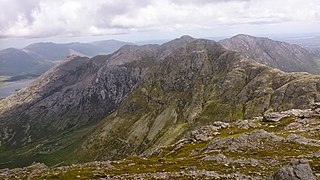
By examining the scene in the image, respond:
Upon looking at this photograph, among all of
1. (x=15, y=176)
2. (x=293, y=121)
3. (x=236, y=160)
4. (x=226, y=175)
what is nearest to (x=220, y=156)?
(x=236, y=160)

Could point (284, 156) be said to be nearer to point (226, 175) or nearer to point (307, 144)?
point (307, 144)

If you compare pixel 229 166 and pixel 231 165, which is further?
pixel 231 165

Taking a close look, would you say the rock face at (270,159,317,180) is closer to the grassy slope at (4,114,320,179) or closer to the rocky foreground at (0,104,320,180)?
the rocky foreground at (0,104,320,180)

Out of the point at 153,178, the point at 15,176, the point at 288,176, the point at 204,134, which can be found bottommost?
the point at 204,134

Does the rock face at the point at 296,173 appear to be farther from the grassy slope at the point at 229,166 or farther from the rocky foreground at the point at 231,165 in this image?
the grassy slope at the point at 229,166

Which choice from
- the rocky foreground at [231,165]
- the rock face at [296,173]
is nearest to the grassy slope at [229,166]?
the rocky foreground at [231,165]

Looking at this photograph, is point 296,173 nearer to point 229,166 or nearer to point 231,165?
point 229,166

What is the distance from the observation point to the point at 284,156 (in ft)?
222

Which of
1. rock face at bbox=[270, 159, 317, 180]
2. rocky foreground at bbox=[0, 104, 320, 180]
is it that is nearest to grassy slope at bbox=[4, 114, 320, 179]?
rocky foreground at bbox=[0, 104, 320, 180]

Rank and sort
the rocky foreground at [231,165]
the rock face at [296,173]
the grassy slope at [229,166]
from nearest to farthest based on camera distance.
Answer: the rock face at [296,173] → the rocky foreground at [231,165] → the grassy slope at [229,166]

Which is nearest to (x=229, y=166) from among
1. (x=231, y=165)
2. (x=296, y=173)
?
(x=231, y=165)

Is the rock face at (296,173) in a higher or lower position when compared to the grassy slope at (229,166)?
higher

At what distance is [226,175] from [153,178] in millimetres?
11586

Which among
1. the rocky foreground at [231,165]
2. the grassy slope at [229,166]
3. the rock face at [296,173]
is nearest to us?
the rock face at [296,173]
